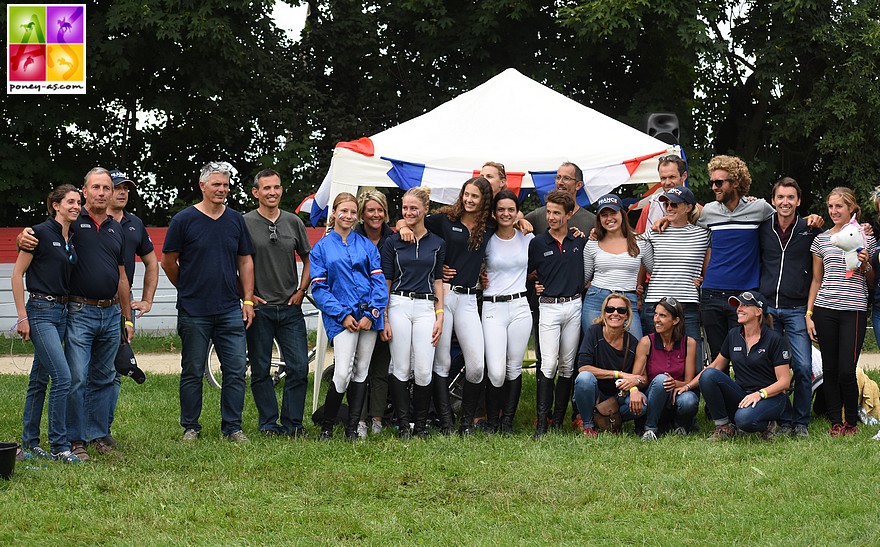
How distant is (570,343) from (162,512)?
3.30 m

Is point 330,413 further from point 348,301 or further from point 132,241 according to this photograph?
point 132,241

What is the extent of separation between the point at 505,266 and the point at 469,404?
1.01 m

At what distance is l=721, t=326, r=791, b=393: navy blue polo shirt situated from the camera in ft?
23.2

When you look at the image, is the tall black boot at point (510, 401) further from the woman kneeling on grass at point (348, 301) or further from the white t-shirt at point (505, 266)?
the woman kneeling on grass at point (348, 301)

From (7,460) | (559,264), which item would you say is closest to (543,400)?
(559,264)

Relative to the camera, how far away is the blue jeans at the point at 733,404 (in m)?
7.06

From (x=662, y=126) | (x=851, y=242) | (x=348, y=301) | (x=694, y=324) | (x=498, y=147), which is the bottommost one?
(x=694, y=324)

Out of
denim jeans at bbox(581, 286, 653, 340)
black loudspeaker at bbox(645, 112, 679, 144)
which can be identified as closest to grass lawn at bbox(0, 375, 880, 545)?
denim jeans at bbox(581, 286, 653, 340)

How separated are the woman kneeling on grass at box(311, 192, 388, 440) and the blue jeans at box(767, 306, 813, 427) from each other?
2.74 m

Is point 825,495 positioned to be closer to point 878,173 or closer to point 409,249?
point 409,249

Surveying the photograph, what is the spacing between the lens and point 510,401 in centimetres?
760

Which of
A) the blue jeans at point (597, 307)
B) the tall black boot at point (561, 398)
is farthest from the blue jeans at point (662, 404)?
the tall black boot at point (561, 398)

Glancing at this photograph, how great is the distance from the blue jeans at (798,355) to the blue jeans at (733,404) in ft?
0.62

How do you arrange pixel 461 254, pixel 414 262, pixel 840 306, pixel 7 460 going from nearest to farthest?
pixel 7 460
pixel 840 306
pixel 414 262
pixel 461 254
